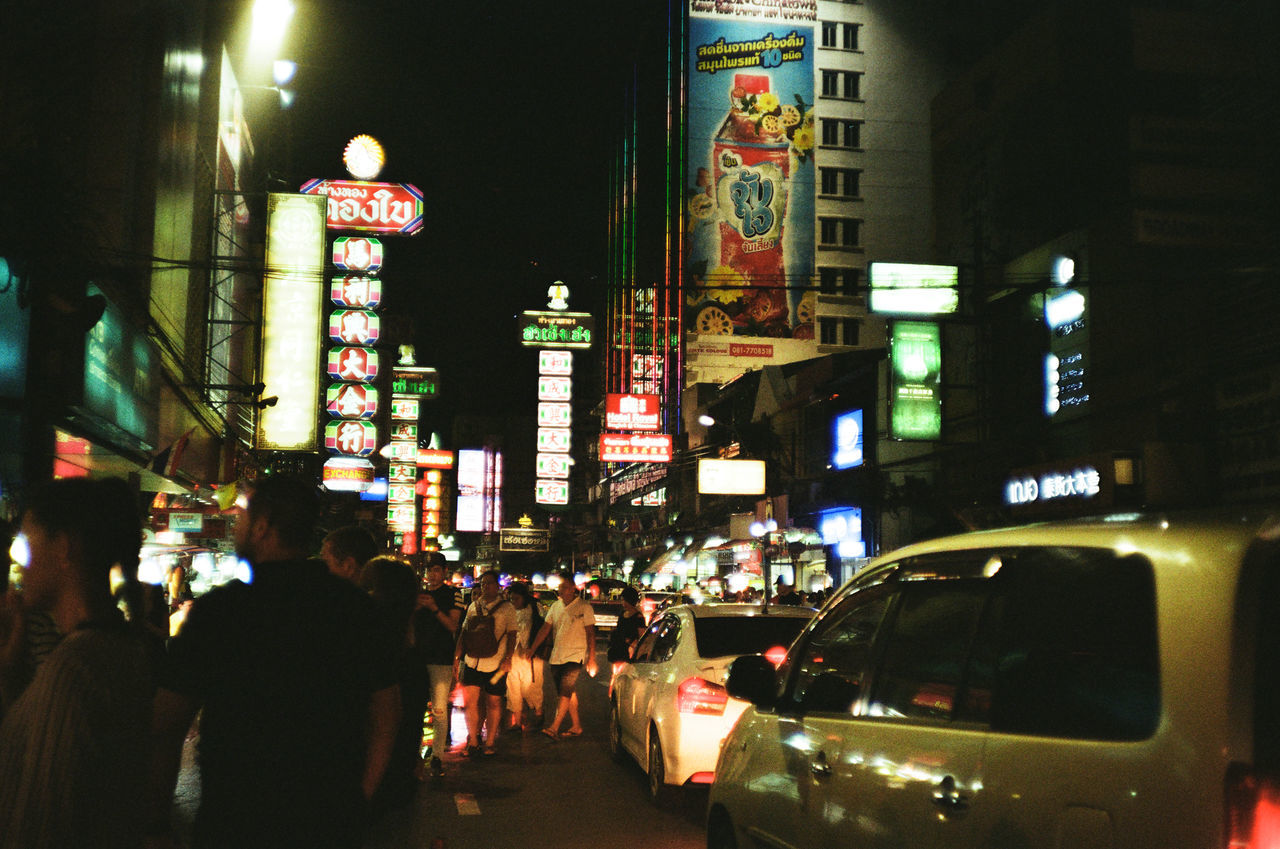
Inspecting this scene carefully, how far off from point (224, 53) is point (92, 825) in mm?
26110

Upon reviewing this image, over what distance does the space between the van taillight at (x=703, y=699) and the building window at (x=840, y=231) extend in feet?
154

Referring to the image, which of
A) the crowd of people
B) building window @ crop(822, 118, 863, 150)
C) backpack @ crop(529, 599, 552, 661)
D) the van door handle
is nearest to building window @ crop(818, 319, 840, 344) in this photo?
building window @ crop(822, 118, 863, 150)

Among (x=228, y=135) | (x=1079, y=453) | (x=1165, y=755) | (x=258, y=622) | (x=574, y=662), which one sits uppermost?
(x=228, y=135)

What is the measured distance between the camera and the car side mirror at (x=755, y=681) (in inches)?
205

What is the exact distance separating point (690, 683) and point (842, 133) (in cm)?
4952

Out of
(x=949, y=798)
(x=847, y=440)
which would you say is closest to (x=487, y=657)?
(x=949, y=798)

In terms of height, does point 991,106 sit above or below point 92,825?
above

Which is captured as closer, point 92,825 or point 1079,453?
point 92,825

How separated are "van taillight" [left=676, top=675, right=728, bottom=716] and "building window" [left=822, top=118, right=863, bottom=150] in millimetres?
49018

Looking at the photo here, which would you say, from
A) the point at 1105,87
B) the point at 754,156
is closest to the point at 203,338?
the point at 1105,87

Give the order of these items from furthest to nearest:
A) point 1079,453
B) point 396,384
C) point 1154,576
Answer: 1. point 396,384
2. point 1079,453
3. point 1154,576

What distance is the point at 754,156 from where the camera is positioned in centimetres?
4834

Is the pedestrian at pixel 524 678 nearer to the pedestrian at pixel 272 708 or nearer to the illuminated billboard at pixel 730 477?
the pedestrian at pixel 272 708

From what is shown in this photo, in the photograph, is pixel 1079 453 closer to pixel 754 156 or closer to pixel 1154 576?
pixel 1154 576
